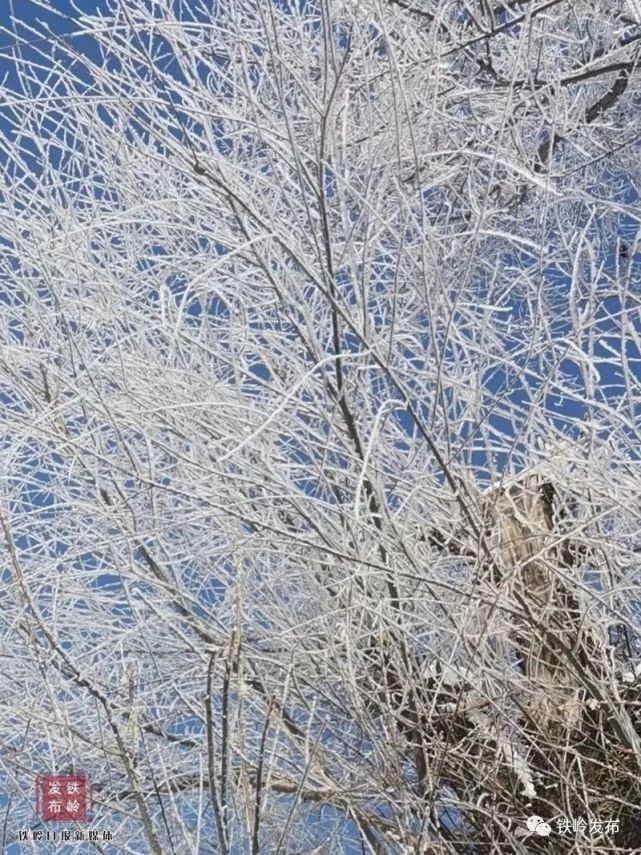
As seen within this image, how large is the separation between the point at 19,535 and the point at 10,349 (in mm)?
539

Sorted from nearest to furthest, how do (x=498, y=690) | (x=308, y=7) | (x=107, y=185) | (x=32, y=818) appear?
(x=498, y=690)
(x=107, y=185)
(x=32, y=818)
(x=308, y=7)

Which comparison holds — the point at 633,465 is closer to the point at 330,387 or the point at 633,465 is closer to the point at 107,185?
the point at 330,387

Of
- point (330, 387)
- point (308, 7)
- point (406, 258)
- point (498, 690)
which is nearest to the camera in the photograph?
point (330, 387)

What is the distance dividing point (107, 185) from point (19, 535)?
1.11 meters

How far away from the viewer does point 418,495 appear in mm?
3178

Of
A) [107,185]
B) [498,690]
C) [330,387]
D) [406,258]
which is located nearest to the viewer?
[330,387]

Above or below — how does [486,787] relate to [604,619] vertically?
below

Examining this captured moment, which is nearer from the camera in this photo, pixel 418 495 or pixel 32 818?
pixel 418 495

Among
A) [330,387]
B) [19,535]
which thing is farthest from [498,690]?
[19,535]

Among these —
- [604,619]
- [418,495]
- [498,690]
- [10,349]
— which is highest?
[10,349]

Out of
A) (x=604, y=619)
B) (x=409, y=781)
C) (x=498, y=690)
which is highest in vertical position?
(x=604, y=619)

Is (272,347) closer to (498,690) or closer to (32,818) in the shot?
(498,690)

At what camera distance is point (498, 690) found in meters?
3.33

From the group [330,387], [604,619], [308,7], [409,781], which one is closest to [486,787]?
[409,781]
